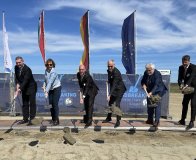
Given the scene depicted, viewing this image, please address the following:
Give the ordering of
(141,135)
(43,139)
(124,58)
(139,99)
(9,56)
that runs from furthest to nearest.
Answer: (9,56) < (124,58) < (139,99) < (141,135) < (43,139)

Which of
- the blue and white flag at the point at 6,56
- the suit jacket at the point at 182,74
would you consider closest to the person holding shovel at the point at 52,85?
the suit jacket at the point at 182,74

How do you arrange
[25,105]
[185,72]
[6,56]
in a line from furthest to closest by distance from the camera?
1. [6,56]
2. [25,105]
3. [185,72]

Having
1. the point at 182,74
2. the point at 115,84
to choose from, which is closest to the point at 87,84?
the point at 115,84

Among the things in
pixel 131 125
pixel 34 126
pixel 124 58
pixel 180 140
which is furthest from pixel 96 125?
pixel 124 58

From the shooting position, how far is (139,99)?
42.2 ft

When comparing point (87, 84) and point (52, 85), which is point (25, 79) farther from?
point (87, 84)

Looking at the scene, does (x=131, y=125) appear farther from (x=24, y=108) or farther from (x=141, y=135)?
(x=24, y=108)

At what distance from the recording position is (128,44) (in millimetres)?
14539

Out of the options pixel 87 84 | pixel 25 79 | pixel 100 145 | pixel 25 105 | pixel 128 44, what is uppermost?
pixel 128 44

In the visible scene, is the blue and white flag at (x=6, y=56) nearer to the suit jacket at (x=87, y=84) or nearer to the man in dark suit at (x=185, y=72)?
the suit jacket at (x=87, y=84)

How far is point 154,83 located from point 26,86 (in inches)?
131

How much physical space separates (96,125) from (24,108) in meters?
1.97

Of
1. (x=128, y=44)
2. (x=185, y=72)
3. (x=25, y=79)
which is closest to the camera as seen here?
(x=25, y=79)

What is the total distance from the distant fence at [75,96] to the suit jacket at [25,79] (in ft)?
10.5
